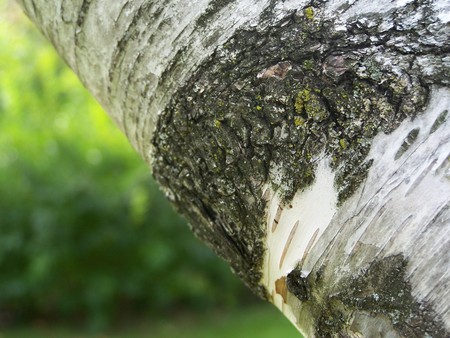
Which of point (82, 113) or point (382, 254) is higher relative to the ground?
point (82, 113)

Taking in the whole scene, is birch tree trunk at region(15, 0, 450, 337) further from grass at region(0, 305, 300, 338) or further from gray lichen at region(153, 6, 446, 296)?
grass at region(0, 305, 300, 338)

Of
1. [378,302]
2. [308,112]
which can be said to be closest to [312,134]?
[308,112]

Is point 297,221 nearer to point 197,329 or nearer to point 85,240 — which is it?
point 85,240

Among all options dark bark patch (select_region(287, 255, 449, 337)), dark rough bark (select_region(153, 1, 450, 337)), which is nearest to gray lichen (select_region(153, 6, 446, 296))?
dark rough bark (select_region(153, 1, 450, 337))

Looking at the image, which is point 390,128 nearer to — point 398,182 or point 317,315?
point 398,182

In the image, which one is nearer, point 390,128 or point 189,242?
point 390,128

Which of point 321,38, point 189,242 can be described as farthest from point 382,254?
point 189,242
